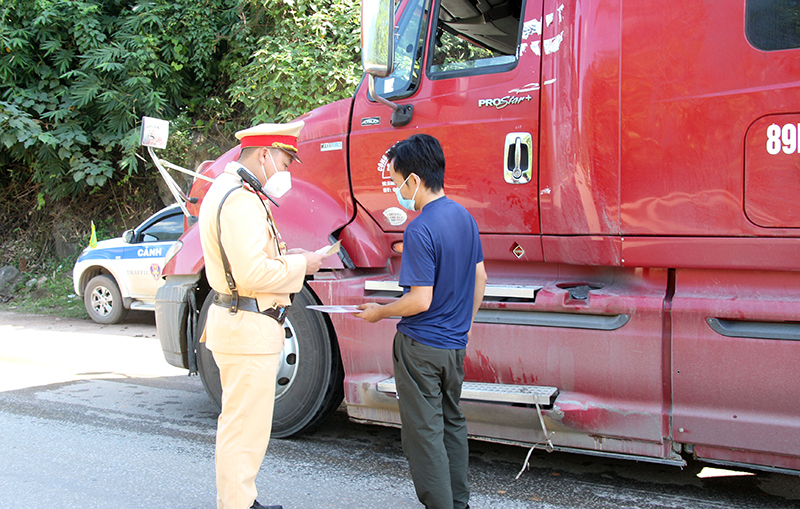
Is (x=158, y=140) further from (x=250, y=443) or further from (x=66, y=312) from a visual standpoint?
(x=66, y=312)

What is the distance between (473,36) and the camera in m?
3.79

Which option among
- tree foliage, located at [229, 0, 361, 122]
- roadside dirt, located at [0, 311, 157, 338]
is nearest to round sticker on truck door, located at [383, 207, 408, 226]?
tree foliage, located at [229, 0, 361, 122]

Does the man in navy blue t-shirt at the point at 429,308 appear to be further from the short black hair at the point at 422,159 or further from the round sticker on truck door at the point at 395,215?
the round sticker on truck door at the point at 395,215

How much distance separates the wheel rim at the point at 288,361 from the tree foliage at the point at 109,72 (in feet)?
22.4

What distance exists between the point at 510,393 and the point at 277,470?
1466 millimetres

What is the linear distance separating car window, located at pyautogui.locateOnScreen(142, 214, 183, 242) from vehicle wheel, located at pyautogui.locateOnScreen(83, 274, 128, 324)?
3.21 ft

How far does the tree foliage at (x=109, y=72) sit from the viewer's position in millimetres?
10677

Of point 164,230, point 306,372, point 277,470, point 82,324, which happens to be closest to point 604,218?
point 306,372

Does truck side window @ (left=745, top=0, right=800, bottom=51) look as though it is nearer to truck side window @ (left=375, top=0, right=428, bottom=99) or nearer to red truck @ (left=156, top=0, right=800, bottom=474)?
red truck @ (left=156, top=0, right=800, bottom=474)

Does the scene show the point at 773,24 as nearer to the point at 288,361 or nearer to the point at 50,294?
the point at 288,361

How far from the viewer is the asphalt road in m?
3.34

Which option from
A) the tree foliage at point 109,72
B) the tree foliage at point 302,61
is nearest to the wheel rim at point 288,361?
the tree foliage at point 302,61

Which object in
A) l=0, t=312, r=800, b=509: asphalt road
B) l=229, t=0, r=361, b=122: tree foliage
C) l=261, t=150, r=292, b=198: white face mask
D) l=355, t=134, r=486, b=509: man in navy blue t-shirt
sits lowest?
l=0, t=312, r=800, b=509: asphalt road

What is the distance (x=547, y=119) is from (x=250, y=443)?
2.09 metres
